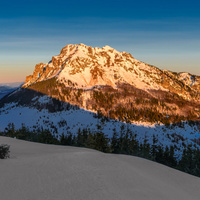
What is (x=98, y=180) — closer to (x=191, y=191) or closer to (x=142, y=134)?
(x=191, y=191)

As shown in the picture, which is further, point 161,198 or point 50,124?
point 50,124

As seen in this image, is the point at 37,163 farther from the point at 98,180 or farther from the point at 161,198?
the point at 161,198

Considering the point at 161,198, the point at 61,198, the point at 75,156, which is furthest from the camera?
the point at 75,156

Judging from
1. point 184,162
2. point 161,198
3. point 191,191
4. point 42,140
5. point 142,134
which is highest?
point 161,198

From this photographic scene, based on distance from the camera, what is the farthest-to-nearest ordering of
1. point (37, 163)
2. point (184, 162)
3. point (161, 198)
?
point (184, 162)
point (37, 163)
point (161, 198)

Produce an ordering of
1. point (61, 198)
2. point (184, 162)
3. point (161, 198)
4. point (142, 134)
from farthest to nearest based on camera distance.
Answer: point (142, 134), point (184, 162), point (161, 198), point (61, 198)

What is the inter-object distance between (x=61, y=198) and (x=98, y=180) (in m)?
2.41

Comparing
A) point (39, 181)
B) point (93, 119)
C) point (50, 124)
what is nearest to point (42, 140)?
point (39, 181)

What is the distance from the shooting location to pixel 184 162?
54250 mm

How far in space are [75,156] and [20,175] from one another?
4.72 m

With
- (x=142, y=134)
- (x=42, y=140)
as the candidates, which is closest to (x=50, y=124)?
(x=142, y=134)

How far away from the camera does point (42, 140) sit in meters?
50.6

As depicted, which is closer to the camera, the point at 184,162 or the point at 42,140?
the point at 42,140

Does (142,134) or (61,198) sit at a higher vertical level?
(61,198)
